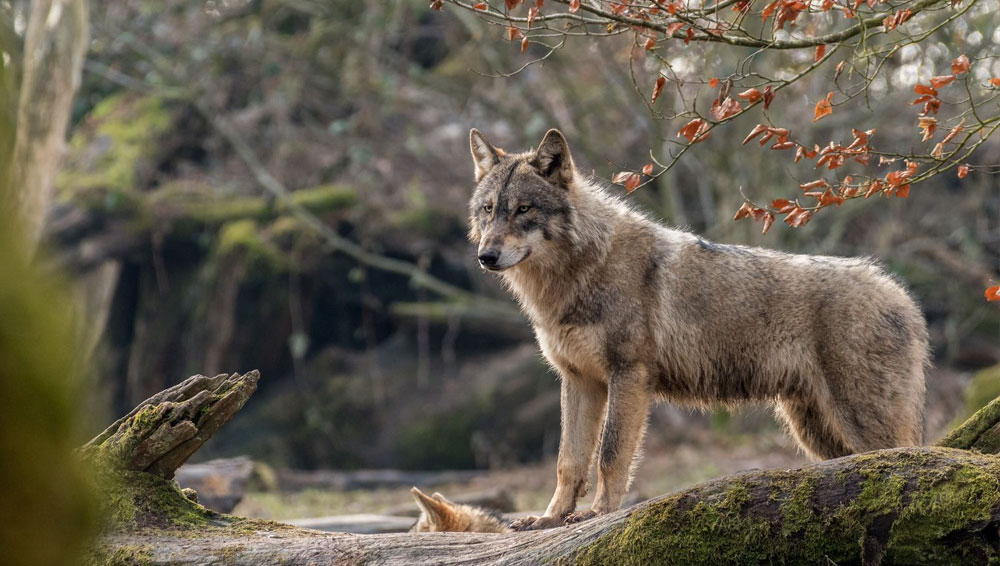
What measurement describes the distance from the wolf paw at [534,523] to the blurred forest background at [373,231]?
31.0 ft

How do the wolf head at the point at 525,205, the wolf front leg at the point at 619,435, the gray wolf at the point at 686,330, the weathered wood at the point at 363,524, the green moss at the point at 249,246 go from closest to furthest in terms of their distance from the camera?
the wolf front leg at the point at 619,435
the gray wolf at the point at 686,330
the wolf head at the point at 525,205
the weathered wood at the point at 363,524
the green moss at the point at 249,246

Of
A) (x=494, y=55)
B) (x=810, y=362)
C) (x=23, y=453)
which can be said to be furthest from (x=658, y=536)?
(x=494, y=55)

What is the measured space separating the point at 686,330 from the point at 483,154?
206 cm

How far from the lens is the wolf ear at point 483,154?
7.09 m

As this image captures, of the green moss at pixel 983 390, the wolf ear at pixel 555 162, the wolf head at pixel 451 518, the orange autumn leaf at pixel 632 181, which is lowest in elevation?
the green moss at pixel 983 390

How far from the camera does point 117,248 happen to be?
16312 millimetres

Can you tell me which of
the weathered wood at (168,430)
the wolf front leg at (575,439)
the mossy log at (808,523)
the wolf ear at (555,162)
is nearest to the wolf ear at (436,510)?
the wolf front leg at (575,439)

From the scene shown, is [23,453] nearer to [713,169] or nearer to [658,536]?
[658,536]

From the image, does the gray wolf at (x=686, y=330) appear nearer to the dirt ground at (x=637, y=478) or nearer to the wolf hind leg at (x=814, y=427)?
the wolf hind leg at (x=814, y=427)

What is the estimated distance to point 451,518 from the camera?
630 cm

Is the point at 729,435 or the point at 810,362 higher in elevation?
the point at 810,362

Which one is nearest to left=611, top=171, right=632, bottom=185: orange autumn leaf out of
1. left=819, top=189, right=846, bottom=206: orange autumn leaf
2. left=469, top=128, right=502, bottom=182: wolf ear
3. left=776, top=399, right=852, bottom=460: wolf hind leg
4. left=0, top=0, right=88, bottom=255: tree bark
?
left=819, top=189, right=846, bottom=206: orange autumn leaf

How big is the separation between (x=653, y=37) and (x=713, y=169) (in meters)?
11.8

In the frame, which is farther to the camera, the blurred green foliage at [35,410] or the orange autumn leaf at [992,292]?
the orange autumn leaf at [992,292]
